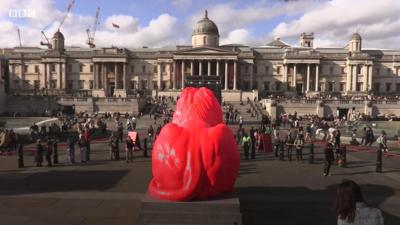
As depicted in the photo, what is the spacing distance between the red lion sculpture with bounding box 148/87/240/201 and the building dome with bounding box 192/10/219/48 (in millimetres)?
97683

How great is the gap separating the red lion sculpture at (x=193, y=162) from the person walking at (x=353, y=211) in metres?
3.89

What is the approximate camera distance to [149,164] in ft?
68.3

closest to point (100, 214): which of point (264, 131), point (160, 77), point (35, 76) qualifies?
point (264, 131)

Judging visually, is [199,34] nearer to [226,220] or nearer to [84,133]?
[84,133]

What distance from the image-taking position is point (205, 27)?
4200 inches

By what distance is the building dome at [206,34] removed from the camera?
106 m

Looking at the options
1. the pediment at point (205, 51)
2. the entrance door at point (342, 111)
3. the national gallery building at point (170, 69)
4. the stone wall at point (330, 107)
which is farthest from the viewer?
the national gallery building at point (170, 69)

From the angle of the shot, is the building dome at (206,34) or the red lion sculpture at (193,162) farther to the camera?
the building dome at (206,34)

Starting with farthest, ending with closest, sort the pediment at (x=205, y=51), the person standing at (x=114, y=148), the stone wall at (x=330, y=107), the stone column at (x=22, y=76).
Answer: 1. the stone column at (x=22, y=76)
2. the pediment at (x=205, y=51)
3. the stone wall at (x=330, y=107)
4. the person standing at (x=114, y=148)

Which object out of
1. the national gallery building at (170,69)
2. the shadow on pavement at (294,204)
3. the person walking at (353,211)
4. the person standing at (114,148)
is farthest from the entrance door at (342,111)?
the person walking at (353,211)

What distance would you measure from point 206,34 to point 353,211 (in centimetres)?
10319

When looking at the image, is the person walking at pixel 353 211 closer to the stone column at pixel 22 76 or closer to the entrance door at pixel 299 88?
the entrance door at pixel 299 88

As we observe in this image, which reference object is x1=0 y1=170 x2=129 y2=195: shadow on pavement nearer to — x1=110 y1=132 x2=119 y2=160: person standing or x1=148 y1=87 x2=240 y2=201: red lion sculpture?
x1=110 y1=132 x2=119 y2=160: person standing

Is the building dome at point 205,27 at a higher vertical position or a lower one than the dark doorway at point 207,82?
higher
